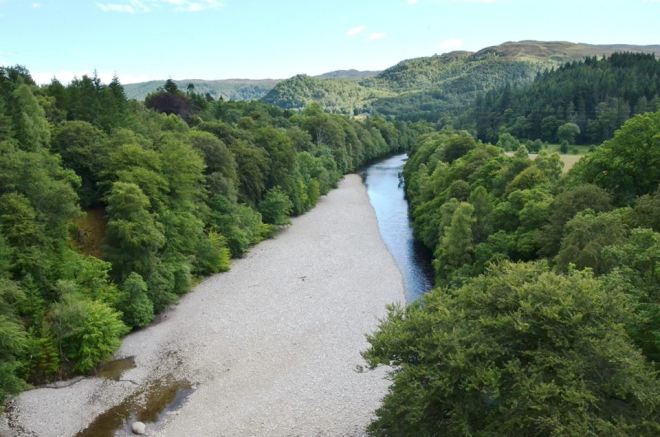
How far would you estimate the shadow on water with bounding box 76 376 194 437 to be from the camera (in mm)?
20000

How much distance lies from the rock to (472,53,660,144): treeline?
80.0 meters

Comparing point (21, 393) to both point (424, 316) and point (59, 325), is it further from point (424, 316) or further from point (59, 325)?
point (424, 316)

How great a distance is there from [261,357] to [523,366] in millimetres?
15943

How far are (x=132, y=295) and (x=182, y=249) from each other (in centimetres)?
717

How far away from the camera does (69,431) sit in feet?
64.7

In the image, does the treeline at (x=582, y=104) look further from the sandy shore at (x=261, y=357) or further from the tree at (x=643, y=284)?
the tree at (x=643, y=284)

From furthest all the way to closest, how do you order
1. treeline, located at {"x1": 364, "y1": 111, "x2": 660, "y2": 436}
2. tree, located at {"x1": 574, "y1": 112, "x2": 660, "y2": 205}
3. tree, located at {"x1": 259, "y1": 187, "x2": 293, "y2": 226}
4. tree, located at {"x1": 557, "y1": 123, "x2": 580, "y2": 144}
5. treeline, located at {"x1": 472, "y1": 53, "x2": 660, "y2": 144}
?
1. treeline, located at {"x1": 472, "y1": 53, "x2": 660, "y2": 144}
2. tree, located at {"x1": 557, "y1": 123, "x2": 580, "y2": 144}
3. tree, located at {"x1": 259, "y1": 187, "x2": 293, "y2": 226}
4. tree, located at {"x1": 574, "y1": 112, "x2": 660, "y2": 205}
5. treeline, located at {"x1": 364, "y1": 111, "x2": 660, "y2": 436}

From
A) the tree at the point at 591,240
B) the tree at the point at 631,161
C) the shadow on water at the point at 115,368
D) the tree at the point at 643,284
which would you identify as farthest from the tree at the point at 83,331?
the tree at the point at 631,161

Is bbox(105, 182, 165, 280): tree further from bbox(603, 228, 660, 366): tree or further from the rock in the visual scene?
bbox(603, 228, 660, 366): tree

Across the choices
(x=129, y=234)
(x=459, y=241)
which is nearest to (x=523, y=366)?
(x=459, y=241)

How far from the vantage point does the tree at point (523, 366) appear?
12297 millimetres

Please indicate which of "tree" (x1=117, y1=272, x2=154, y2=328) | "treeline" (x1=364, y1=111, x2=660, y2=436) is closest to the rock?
"tree" (x1=117, y1=272, x2=154, y2=328)

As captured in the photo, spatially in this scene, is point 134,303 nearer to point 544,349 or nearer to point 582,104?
point 544,349

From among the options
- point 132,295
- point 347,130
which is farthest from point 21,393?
point 347,130
